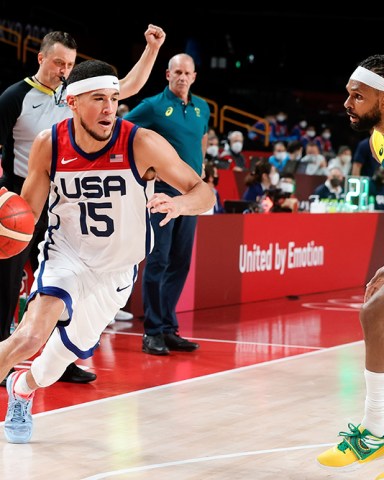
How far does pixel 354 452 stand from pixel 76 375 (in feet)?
8.67

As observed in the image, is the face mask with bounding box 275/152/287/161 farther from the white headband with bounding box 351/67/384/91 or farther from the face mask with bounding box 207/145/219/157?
the white headband with bounding box 351/67/384/91

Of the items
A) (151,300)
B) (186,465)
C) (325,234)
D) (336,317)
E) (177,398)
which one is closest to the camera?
(186,465)

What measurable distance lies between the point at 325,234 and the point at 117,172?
761 centimetres

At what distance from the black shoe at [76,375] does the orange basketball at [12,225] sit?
219 cm

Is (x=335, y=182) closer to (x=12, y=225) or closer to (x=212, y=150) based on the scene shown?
(x=212, y=150)

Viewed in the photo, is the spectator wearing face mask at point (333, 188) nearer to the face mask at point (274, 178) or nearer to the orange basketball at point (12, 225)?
the face mask at point (274, 178)

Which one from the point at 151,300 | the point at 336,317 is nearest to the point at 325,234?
the point at 336,317

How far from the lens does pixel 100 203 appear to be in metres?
5.08

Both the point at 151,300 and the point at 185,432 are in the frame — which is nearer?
the point at 185,432

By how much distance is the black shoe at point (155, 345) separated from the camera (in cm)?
786

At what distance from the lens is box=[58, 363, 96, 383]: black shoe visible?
6.71 m

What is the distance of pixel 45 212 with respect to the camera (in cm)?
680

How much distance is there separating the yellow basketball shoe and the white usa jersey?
141 cm

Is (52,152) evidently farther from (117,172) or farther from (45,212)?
(45,212)
